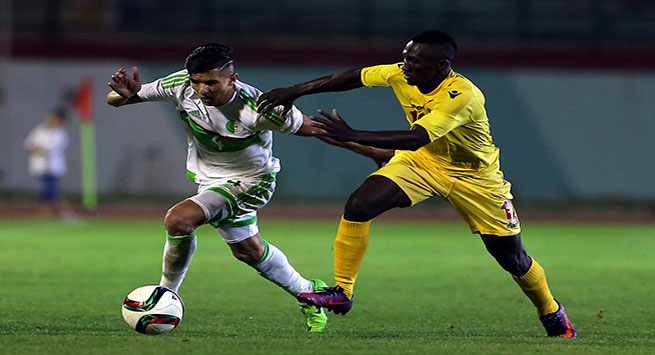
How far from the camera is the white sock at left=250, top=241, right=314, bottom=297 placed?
27.1 feet

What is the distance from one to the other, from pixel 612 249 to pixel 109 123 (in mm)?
16294

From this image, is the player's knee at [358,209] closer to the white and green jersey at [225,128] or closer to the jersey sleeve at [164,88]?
the white and green jersey at [225,128]

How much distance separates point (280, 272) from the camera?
8.28 m

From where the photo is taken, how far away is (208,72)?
759cm

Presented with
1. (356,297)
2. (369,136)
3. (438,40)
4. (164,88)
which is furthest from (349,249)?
(356,297)

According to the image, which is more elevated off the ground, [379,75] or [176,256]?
[379,75]

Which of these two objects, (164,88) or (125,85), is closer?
(125,85)

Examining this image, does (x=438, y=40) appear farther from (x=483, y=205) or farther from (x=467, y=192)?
(x=483, y=205)

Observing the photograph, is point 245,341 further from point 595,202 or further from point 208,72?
point 595,202

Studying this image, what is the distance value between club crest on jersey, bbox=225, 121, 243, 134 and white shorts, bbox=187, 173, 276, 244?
43 cm

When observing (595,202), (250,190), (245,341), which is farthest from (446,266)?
(595,202)

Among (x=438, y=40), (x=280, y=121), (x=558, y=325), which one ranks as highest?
(x=438, y=40)

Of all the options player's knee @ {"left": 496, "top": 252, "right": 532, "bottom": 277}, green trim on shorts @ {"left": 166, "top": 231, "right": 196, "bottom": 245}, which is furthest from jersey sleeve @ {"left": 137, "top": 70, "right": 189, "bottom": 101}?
player's knee @ {"left": 496, "top": 252, "right": 532, "bottom": 277}

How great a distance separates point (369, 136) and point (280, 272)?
6.18ft
